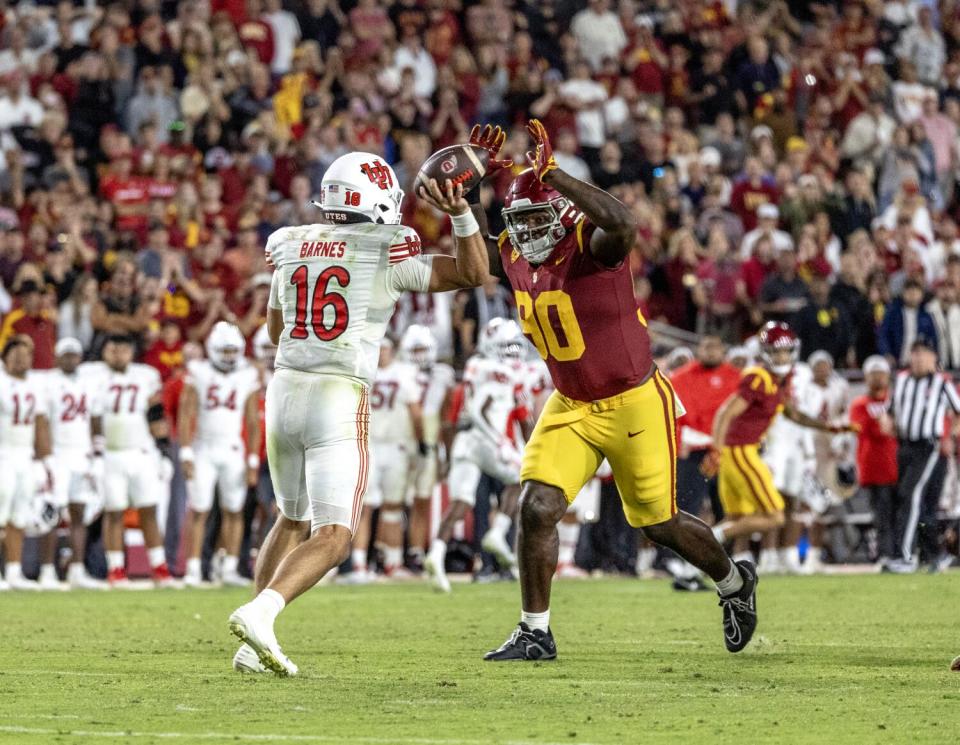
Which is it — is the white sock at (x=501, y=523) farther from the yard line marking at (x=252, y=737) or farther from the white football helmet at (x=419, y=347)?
the yard line marking at (x=252, y=737)

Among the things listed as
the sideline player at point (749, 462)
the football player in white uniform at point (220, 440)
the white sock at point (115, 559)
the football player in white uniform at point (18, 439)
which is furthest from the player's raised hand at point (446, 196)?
the white sock at point (115, 559)

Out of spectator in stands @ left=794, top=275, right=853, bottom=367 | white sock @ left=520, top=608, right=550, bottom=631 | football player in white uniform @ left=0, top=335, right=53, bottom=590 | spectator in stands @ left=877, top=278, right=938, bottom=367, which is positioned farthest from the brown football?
spectator in stands @ left=877, top=278, right=938, bottom=367

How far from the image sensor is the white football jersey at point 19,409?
15102mm

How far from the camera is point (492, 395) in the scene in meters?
15.3

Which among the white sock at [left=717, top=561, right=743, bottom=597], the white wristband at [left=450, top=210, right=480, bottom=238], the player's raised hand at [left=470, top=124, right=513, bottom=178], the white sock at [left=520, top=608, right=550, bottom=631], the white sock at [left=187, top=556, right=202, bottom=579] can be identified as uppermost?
the player's raised hand at [left=470, top=124, right=513, bottom=178]

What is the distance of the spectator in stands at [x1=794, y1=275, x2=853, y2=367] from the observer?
17984 mm

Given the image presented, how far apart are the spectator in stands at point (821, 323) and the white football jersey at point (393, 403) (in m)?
4.02

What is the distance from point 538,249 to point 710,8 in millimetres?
15510

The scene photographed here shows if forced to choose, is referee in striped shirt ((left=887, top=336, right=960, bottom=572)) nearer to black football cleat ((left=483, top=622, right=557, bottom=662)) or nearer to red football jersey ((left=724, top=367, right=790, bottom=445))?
red football jersey ((left=724, top=367, right=790, bottom=445))

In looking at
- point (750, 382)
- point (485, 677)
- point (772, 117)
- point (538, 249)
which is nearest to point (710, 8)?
point (772, 117)

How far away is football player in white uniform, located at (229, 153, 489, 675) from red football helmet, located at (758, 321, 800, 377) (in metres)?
8.00

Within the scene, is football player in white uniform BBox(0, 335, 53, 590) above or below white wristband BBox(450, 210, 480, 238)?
below

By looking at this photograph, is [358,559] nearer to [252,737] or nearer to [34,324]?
[34,324]

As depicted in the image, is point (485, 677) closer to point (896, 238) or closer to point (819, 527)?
point (819, 527)
